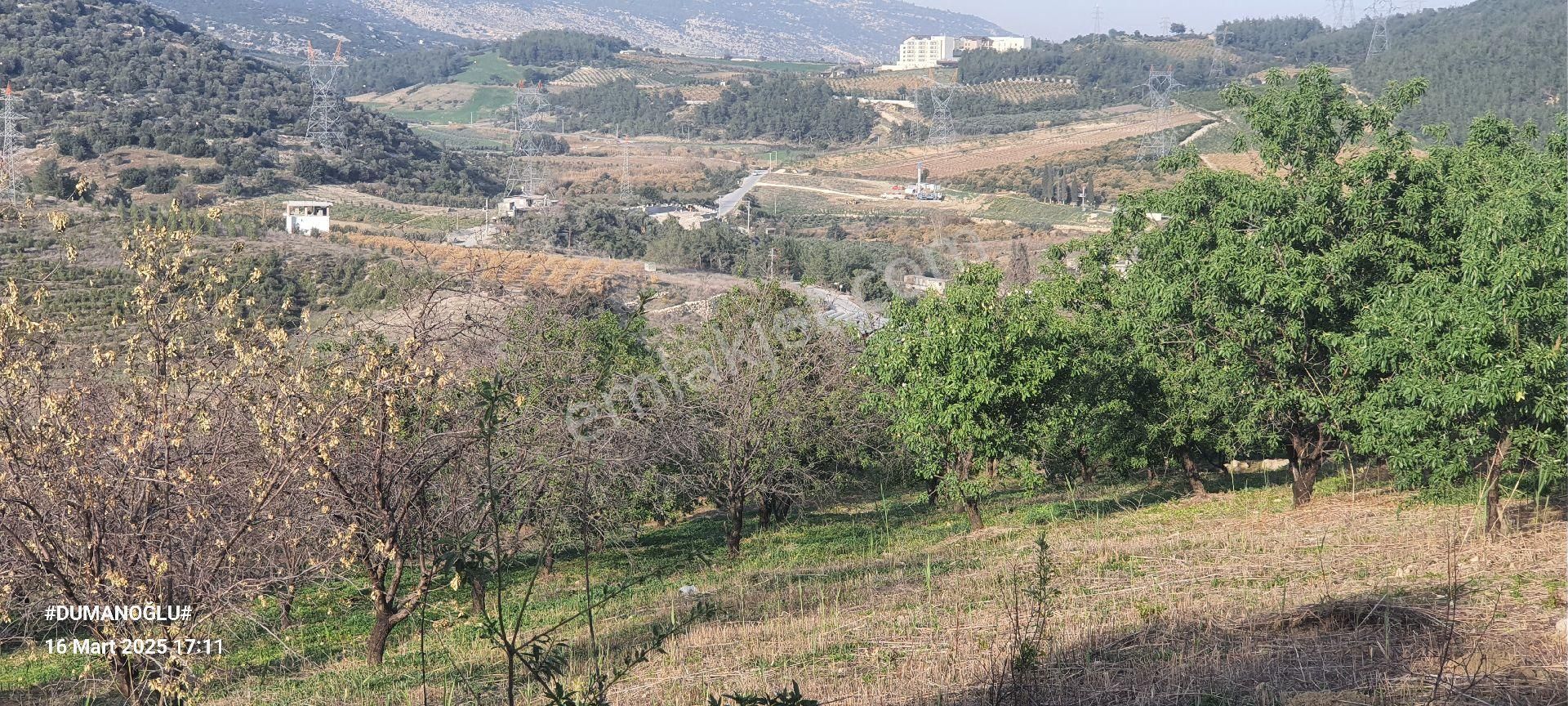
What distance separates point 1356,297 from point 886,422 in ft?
30.9

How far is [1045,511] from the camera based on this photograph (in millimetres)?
18234

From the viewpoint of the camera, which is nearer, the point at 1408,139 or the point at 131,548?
the point at 131,548

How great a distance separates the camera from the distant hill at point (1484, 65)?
8531 cm

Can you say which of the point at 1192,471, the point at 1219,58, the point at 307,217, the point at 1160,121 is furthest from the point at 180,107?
the point at 1219,58

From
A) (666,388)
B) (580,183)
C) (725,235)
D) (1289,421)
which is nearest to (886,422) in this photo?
(666,388)

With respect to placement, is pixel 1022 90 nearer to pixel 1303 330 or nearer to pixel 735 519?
pixel 735 519

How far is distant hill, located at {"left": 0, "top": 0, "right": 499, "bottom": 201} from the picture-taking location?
77.5 metres

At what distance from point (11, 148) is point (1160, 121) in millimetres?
92265

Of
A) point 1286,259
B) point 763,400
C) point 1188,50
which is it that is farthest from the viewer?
point 1188,50

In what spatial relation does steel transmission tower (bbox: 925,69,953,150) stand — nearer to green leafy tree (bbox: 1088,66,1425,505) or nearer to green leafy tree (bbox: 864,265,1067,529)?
green leafy tree (bbox: 864,265,1067,529)

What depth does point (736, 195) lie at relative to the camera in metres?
107

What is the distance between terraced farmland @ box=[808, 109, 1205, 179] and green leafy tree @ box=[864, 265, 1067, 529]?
312 feet

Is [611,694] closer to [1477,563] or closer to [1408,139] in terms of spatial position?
[1477,563]

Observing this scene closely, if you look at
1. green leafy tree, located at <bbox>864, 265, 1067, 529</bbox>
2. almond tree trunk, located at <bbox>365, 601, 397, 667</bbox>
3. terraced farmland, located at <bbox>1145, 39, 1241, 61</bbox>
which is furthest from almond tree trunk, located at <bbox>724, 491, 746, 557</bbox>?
terraced farmland, located at <bbox>1145, 39, 1241, 61</bbox>
